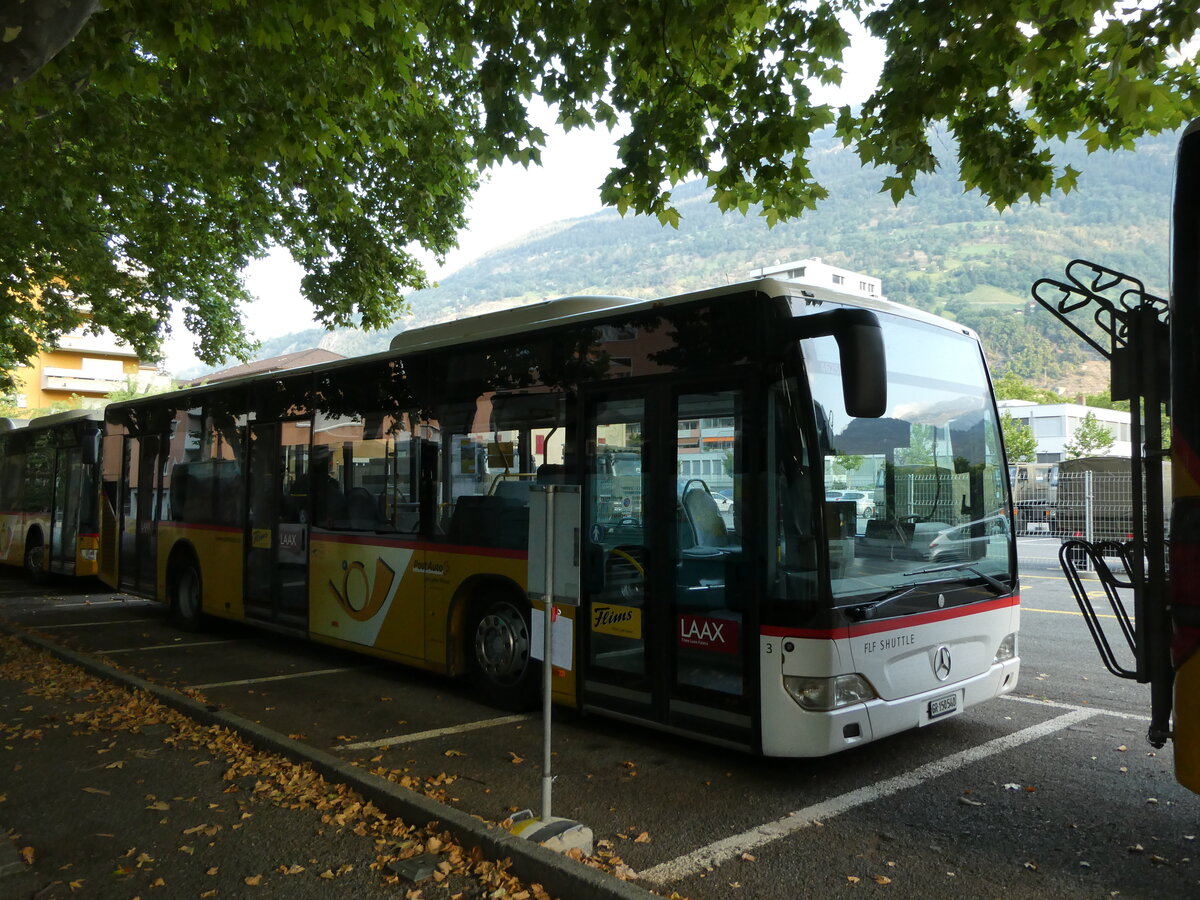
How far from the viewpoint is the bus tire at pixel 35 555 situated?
59.7ft

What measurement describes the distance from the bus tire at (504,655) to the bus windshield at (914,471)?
8.97 ft

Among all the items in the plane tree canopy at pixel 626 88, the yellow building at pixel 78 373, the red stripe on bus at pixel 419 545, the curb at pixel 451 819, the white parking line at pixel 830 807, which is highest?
the yellow building at pixel 78 373

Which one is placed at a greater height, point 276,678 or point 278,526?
point 278,526

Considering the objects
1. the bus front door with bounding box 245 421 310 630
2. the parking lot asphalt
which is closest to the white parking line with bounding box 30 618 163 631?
the bus front door with bounding box 245 421 310 630

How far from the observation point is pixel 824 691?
507 cm

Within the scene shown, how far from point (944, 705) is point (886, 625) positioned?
0.85 m

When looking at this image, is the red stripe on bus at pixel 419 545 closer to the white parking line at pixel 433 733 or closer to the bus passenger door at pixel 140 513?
the white parking line at pixel 433 733

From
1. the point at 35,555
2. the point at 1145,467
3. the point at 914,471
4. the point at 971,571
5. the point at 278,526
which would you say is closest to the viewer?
the point at 1145,467

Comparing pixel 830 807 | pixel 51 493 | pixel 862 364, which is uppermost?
pixel 862 364

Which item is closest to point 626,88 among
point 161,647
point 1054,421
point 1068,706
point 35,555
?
point 1068,706

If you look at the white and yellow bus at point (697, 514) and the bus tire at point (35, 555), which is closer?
the white and yellow bus at point (697, 514)

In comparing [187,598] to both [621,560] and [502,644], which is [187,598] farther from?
[621,560]

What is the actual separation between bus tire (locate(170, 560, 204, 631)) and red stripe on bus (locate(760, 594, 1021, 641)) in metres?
8.91

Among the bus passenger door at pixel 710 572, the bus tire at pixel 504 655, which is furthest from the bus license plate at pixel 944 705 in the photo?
the bus tire at pixel 504 655
